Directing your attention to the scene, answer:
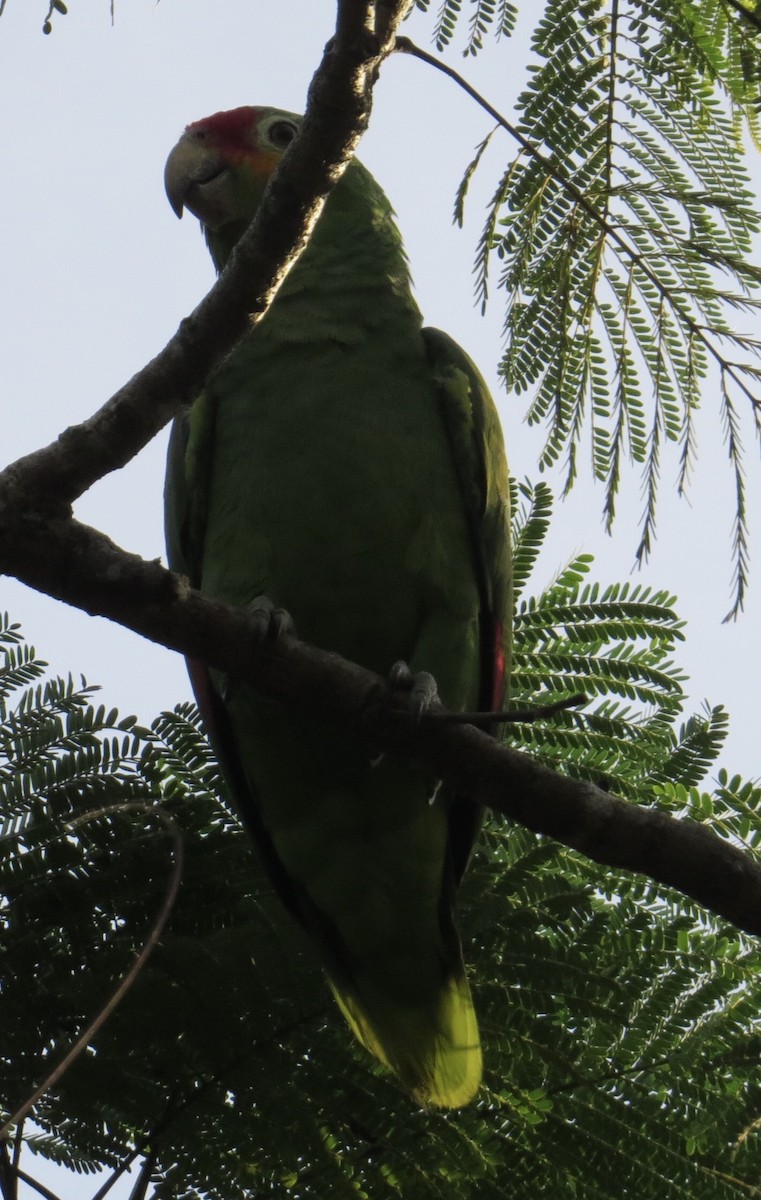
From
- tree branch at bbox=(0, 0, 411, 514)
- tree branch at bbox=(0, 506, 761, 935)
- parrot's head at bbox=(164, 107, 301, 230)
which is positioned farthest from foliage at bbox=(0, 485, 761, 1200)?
parrot's head at bbox=(164, 107, 301, 230)

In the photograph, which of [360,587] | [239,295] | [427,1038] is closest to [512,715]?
[239,295]

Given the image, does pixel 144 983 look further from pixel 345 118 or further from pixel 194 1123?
pixel 345 118

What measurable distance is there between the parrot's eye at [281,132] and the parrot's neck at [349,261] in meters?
0.21

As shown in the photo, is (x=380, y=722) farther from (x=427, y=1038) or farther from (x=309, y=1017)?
(x=427, y=1038)

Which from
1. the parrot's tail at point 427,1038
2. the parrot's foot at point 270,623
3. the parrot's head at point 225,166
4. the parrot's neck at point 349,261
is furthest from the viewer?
the parrot's head at point 225,166

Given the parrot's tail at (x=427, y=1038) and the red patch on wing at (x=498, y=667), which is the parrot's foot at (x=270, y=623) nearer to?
the red patch on wing at (x=498, y=667)

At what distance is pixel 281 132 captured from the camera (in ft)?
11.7

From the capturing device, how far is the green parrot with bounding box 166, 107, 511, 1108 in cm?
275

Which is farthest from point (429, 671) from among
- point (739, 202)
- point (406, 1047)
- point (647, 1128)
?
point (739, 202)

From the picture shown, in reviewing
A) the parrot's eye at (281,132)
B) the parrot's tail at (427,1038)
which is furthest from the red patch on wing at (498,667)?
the parrot's eye at (281,132)

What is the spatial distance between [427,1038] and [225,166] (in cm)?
248

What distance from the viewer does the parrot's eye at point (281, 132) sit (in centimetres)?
353

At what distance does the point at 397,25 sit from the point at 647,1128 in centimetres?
203

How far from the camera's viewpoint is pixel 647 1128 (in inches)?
90.4
